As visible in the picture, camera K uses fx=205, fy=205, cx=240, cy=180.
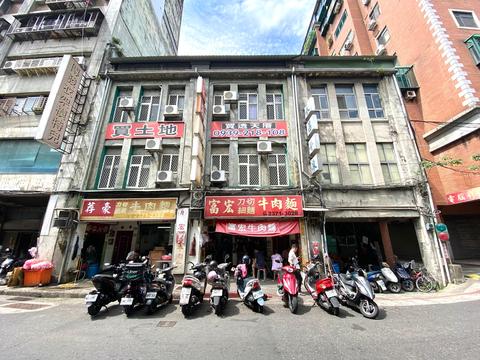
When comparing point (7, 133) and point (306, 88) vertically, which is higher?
point (306, 88)

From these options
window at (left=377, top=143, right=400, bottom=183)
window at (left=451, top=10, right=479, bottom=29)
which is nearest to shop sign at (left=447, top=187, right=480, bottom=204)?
window at (left=377, top=143, right=400, bottom=183)

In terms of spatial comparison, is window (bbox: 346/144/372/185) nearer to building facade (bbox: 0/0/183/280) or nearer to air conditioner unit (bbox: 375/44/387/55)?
air conditioner unit (bbox: 375/44/387/55)

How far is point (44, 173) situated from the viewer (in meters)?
10.9

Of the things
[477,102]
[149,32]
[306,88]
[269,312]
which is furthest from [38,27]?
[477,102]

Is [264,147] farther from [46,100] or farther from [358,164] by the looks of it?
[46,100]

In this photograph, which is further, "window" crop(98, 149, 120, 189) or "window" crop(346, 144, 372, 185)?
"window" crop(98, 149, 120, 189)

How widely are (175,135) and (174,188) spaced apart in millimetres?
3109

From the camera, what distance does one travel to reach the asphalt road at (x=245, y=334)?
12.3 feet

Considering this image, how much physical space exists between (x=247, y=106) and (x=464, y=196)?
12.4 metres

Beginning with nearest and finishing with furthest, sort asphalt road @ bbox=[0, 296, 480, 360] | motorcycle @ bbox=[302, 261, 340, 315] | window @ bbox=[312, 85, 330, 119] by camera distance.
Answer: asphalt road @ bbox=[0, 296, 480, 360] → motorcycle @ bbox=[302, 261, 340, 315] → window @ bbox=[312, 85, 330, 119]

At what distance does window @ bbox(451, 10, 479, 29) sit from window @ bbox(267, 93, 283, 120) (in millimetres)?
12527

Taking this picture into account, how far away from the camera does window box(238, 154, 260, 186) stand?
10781 mm

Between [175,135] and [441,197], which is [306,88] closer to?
[175,135]

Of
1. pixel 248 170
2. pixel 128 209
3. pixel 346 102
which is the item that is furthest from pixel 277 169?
pixel 128 209
